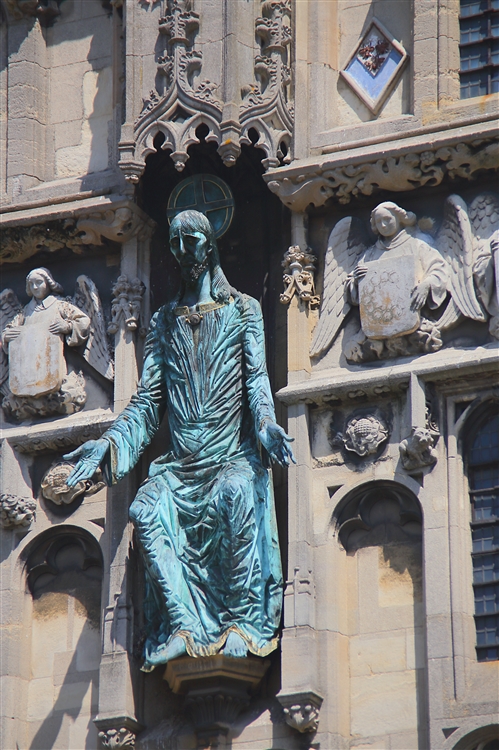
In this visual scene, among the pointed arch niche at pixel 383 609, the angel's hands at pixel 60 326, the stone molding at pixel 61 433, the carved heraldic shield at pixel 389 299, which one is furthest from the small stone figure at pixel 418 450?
the angel's hands at pixel 60 326

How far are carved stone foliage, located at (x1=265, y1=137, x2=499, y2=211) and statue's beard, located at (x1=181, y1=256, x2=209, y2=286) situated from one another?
87 cm

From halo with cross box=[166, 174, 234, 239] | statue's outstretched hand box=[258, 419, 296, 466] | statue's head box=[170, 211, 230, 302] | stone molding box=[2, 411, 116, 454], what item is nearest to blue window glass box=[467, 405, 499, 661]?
statue's outstretched hand box=[258, 419, 296, 466]

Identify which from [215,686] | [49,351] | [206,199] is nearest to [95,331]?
[49,351]

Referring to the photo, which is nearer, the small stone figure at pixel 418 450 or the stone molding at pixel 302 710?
the stone molding at pixel 302 710

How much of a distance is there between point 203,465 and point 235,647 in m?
1.59

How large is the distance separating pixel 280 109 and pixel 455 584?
4.32 m

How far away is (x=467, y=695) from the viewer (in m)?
15.8

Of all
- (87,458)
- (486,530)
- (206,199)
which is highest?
(206,199)

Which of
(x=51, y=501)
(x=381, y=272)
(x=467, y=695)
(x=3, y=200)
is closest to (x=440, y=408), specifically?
(x=381, y=272)

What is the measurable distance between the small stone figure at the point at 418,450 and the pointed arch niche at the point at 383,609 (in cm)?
20

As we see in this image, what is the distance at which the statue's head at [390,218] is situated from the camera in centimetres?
1717

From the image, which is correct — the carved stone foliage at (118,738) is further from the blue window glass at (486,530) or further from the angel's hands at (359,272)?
the angel's hands at (359,272)

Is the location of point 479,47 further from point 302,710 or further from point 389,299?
point 302,710

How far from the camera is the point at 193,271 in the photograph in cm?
Result: 1738
